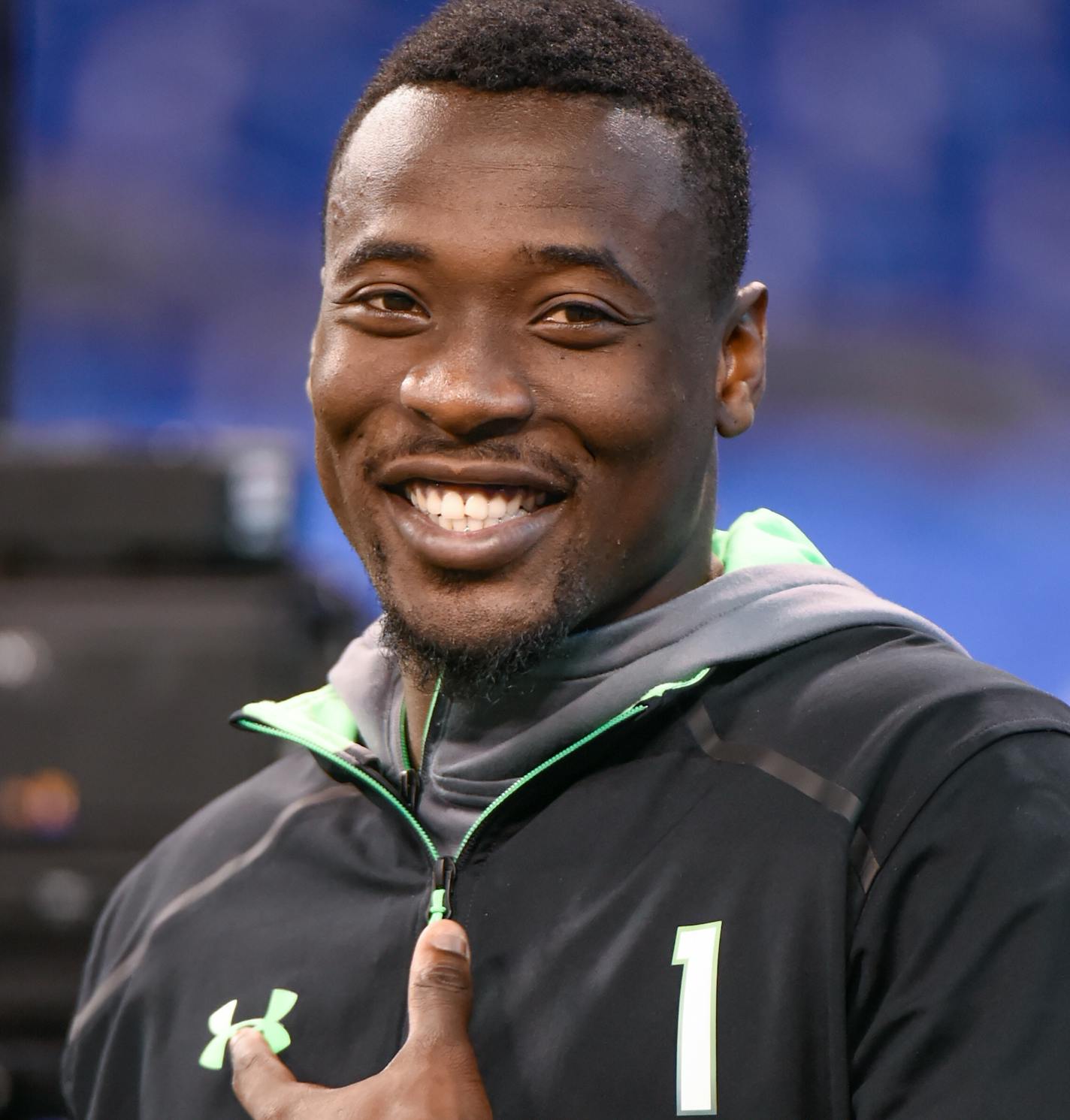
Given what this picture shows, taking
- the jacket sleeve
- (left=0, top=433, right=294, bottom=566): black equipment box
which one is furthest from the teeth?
(left=0, top=433, right=294, bottom=566): black equipment box

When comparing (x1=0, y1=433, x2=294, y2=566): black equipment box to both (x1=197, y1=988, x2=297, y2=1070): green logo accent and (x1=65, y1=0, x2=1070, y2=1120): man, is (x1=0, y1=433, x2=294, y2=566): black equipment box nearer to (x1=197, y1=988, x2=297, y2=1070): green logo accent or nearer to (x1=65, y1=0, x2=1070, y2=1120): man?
(x1=65, y1=0, x2=1070, y2=1120): man

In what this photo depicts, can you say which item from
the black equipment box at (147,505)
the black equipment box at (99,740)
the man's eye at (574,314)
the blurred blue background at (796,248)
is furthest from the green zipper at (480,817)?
the blurred blue background at (796,248)

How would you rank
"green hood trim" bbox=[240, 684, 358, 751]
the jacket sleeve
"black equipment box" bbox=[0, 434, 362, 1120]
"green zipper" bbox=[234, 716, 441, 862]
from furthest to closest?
"black equipment box" bbox=[0, 434, 362, 1120], "green hood trim" bbox=[240, 684, 358, 751], "green zipper" bbox=[234, 716, 441, 862], the jacket sleeve

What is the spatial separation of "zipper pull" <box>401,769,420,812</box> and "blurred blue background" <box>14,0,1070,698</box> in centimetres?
189

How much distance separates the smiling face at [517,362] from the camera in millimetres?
1126

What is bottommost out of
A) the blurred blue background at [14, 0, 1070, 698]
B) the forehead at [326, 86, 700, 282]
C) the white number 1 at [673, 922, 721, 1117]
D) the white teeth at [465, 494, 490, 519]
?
the white number 1 at [673, 922, 721, 1117]

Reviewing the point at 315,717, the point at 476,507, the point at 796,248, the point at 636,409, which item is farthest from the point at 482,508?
the point at 796,248

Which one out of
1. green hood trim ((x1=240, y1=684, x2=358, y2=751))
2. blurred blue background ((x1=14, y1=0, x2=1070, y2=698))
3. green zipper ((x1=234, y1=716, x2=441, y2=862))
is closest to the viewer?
green zipper ((x1=234, y1=716, x2=441, y2=862))

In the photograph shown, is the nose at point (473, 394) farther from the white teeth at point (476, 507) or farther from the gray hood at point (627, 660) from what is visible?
the gray hood at point (627, 660)

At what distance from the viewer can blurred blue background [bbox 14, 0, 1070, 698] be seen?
11.3ft

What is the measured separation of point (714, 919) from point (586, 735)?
0.18 m

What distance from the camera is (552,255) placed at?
3.68 feet

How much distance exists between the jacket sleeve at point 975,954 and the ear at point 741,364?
36 centimetres

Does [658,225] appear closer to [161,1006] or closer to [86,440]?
[161,1006]
